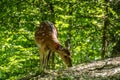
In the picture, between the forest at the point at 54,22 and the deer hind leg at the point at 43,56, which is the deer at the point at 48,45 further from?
the forest at the point at 54,22

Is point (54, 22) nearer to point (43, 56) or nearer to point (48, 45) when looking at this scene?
point (43, 56)

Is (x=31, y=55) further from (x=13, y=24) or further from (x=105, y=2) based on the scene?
(x=105, y=2)

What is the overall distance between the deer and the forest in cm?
330

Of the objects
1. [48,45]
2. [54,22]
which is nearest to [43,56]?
[48,45]

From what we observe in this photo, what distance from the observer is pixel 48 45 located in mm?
8281

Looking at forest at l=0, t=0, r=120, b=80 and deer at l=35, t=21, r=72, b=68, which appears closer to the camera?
deer at l=35, t=21, r=72, b=68

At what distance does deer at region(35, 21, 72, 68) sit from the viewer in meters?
7.95

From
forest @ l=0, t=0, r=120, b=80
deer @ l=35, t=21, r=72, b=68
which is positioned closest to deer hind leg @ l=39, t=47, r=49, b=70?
deer @ l=35, t=21, r=72, b=68

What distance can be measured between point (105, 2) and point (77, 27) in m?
1.88

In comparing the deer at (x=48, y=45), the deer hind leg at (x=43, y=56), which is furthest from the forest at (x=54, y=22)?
the deer at (x=48, y=45)

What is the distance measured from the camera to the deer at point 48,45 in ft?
26.1

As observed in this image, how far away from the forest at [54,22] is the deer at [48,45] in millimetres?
3302

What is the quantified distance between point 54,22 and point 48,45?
5.81m

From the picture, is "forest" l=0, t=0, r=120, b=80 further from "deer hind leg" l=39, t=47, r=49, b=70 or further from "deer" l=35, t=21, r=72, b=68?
"deer" l=35, t=21, r=72, b=68
